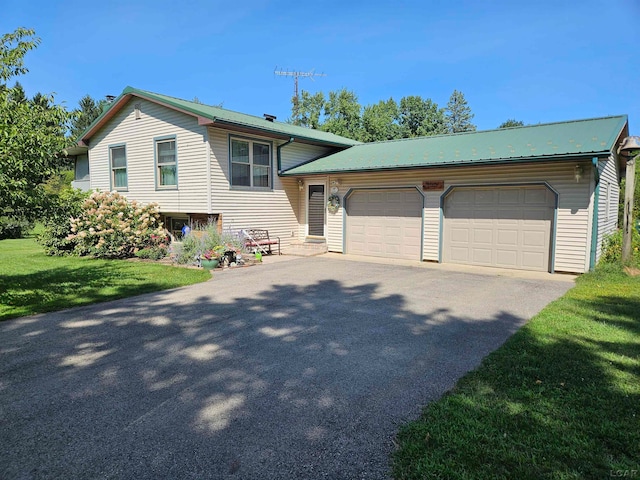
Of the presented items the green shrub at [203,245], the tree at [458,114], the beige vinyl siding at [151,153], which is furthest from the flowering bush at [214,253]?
the tree at [458,114]

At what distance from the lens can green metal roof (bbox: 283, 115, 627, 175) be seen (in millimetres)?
9117

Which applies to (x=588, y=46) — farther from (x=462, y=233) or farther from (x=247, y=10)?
(x=247, y=10)

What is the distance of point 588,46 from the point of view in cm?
1128

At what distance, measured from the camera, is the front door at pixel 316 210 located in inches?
552

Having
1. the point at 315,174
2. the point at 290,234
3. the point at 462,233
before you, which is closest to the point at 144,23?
the point at 315,174

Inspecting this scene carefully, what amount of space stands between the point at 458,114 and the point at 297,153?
4435cm

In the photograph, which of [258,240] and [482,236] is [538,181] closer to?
[482,236]

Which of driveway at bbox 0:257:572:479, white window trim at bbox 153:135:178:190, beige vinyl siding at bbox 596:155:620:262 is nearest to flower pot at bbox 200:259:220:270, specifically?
driveway at bbox 0:257:572:479

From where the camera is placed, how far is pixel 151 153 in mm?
13375

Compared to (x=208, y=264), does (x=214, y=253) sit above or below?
above

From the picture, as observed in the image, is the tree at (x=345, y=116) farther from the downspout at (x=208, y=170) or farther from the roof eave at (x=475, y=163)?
the downspout at (x=208, y=170)

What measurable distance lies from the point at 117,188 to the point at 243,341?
477 inches

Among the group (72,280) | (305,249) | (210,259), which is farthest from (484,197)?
(72,280)

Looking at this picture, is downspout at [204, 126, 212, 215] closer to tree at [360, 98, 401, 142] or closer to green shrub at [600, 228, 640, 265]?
green shrub at [600, 228, 640, 265]
